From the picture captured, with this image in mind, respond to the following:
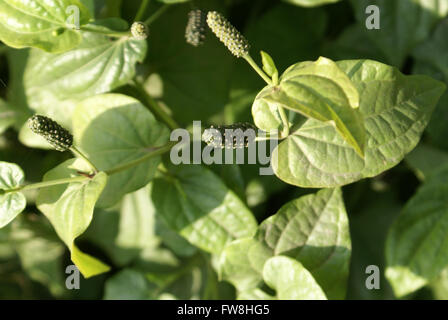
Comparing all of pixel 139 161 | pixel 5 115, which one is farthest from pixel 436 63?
pixel 5 115

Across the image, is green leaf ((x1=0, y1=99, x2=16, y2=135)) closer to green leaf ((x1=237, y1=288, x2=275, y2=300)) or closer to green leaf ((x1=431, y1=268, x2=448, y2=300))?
green leaf ((x1=237, y1=288, x2=275, y2=300))

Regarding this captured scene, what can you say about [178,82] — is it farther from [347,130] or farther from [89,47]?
[347,130]

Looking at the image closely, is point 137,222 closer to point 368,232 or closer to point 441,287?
point 368,232

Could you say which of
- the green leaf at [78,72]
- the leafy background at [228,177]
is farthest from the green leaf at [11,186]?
the green leaf at [78,72]

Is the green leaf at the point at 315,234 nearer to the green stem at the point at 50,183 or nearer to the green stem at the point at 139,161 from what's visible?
the green stem at the point at 139,161

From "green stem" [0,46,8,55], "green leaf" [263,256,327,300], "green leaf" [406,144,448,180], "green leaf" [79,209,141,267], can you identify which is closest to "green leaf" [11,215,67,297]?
"green leaf" [79,209,141,267]
